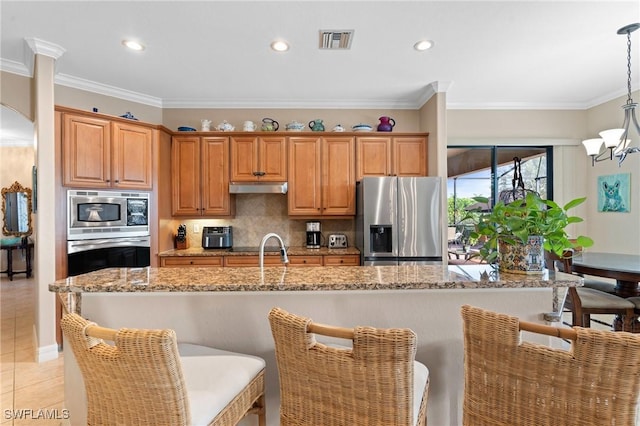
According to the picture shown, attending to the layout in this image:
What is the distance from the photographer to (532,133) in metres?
4.24

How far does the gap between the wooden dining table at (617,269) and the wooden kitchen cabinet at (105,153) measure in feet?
13.9

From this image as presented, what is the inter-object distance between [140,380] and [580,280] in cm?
174

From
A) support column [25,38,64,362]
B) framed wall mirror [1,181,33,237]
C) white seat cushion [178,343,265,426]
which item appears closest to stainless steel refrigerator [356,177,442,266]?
white seat cushion [178,343,265,426]

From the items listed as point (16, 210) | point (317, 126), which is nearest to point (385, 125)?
point (317, 126)

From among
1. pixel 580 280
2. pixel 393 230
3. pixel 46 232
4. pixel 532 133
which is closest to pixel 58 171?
pixel 46 232

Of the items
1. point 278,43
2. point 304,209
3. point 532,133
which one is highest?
point 278,43

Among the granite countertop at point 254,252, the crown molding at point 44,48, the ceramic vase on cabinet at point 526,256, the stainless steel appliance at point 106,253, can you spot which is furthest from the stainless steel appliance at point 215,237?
the ceramic vase on cabinet at point 526,256

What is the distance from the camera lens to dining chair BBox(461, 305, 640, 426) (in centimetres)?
92

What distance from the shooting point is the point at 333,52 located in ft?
9.32

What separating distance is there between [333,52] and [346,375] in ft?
8.79

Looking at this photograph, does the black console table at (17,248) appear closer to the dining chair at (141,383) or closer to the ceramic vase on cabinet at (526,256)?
the dining chair at (141,383)

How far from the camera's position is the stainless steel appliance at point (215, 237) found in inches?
153

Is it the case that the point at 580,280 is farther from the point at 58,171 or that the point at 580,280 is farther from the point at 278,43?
the point at 58,171

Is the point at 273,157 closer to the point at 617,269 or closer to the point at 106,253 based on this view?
the point at 106,253
